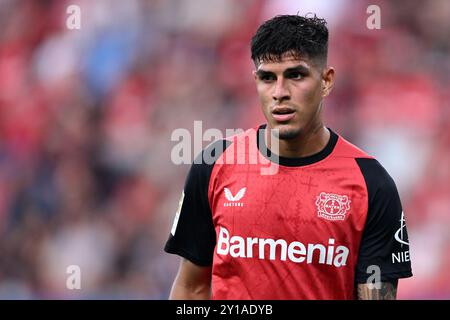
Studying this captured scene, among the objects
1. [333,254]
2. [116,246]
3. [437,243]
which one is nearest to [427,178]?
[437,243]

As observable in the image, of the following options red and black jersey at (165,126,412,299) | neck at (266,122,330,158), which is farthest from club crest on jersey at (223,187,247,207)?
neck at (266,122,330,158)

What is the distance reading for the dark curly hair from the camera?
3.90 meters

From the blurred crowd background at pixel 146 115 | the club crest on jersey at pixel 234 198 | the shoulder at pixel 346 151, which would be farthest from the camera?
the blurred crowd background at pixel 146 115

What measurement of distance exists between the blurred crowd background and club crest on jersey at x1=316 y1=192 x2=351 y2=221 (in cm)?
319

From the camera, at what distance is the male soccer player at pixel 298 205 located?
152 inches

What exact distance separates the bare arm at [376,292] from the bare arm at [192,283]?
2.62 feet

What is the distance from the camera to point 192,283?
418 centimetres

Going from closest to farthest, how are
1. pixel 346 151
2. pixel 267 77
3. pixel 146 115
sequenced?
pixel 267 77 → pixel 346 151 → pixel 146 115

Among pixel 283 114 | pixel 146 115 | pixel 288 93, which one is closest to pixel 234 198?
pixel 283 114

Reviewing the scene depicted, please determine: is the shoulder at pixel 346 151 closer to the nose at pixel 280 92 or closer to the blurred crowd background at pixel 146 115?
the nose at pixel 280 92

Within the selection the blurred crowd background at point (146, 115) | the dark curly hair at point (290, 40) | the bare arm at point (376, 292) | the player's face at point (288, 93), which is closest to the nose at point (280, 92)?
the player's face at point (288, 93)

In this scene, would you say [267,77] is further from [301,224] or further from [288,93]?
[301,224]

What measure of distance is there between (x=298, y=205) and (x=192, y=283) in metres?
0.72

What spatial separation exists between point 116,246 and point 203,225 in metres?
3.29
